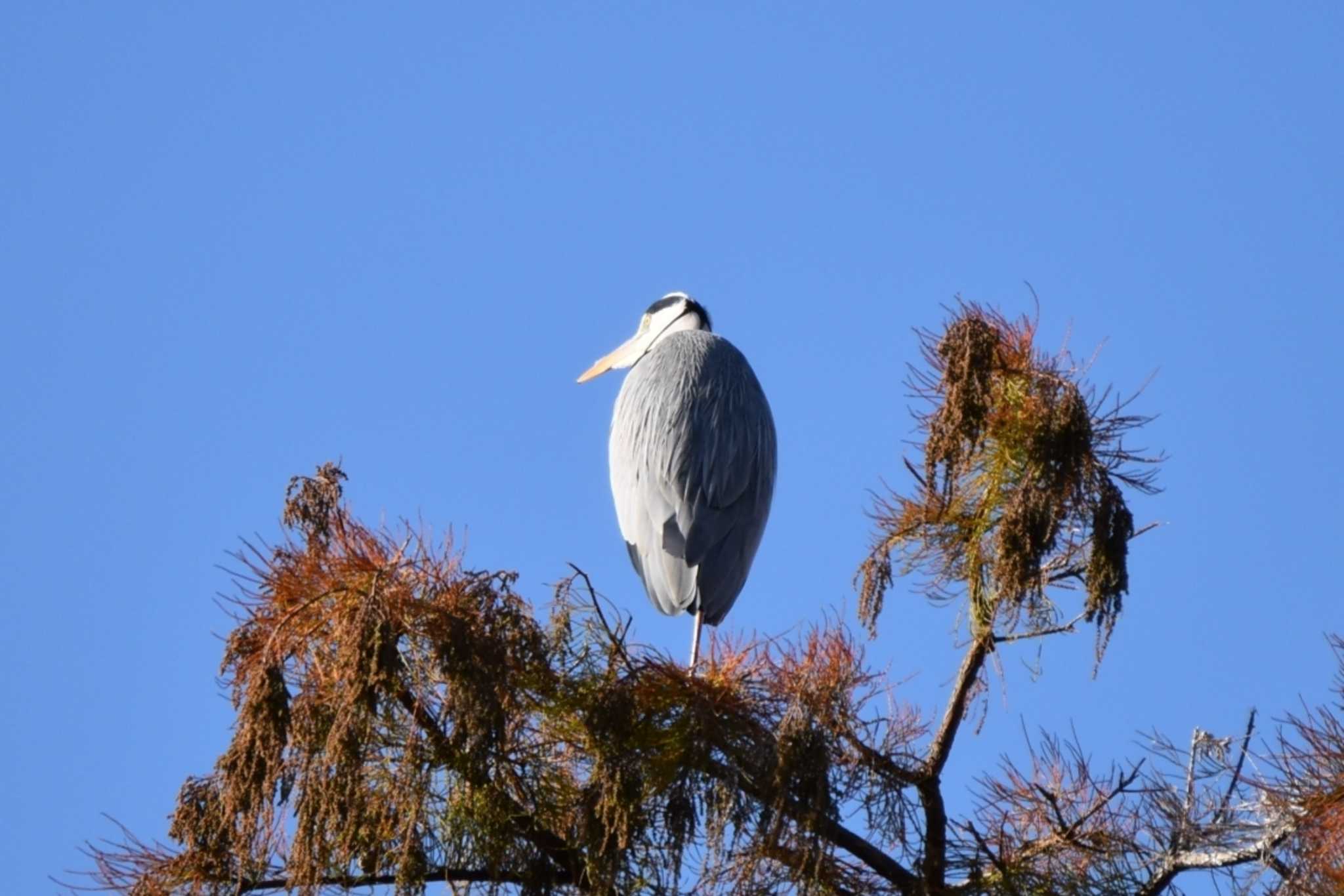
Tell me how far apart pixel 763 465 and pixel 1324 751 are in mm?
3797

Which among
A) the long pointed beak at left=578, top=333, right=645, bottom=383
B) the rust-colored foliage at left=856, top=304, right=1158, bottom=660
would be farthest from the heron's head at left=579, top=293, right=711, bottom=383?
the rust-colored foliage at left=856, top=304, right=1158, bottom=660

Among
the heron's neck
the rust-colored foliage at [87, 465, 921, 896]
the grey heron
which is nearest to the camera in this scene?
the rust-colored foliage at [87, 465, 921, 896]

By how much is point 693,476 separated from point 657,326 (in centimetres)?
293

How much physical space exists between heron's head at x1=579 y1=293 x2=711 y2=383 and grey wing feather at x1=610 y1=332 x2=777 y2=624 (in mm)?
1311

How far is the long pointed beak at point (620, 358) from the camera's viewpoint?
37.5 feet

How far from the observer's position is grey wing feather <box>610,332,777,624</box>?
8023 millimetres

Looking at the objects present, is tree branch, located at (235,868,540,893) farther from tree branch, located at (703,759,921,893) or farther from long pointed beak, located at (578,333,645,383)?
long pointed beak, located at (578,333,645,383)

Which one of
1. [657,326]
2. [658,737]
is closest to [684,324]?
[657,326]

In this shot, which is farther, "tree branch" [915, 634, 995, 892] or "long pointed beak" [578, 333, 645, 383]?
"long pointed beak" [578, 333, 645, 383]

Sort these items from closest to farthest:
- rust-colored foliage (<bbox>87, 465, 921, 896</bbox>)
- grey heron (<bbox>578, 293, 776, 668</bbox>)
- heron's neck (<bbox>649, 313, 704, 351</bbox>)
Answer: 1. rust-colored foliage (<bbox>87, 465, 921, 896</bbox>)
2. grey heron (<bbox>578, 293, 776, 668</bbox>)
3. heron's neck (<bbox>649, 313, 704, 351</bbox>)

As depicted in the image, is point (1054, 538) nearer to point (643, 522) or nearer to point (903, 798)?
point (903, 798)

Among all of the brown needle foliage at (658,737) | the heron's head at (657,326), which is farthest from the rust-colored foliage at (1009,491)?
the heron's head at (657,326)

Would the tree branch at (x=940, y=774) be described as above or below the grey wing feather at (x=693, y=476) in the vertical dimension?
below

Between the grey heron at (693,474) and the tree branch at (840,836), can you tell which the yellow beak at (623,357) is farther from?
the tree branch at (840,836)
